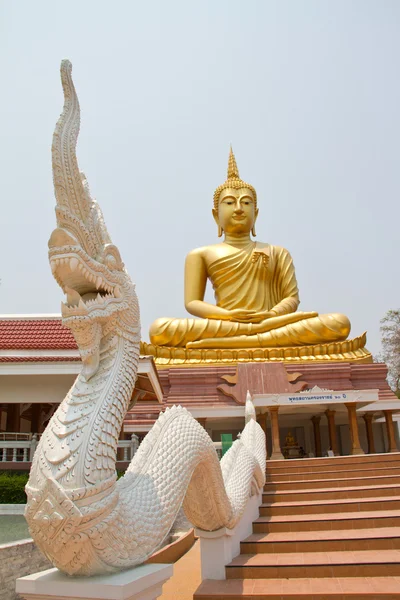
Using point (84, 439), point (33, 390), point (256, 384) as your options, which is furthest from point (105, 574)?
point (256, 384)

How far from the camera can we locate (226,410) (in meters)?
12.7

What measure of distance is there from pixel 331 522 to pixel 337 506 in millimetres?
578

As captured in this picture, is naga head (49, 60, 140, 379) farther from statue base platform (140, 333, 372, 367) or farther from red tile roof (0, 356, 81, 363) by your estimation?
statue base platform (140, 333, 372, 367)

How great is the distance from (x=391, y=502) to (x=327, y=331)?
9.55 metres

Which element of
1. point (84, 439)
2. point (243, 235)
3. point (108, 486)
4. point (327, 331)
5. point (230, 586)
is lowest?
point (230, 586)

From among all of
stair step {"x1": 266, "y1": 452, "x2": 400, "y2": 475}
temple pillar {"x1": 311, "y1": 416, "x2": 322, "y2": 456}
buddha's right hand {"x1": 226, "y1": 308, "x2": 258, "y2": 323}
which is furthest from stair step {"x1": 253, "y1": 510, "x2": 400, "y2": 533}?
buddha's right hand {"x1": 226, "y1": 308, "x2": 258, "y2": 323}

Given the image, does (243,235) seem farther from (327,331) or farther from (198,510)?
(198,510)

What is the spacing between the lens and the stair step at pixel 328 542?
4.98m

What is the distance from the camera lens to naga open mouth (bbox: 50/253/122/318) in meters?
2.95

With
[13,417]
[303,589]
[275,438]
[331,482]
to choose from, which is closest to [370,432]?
[275,438]

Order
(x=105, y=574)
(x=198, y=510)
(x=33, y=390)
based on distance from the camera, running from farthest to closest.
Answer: (x=33, y=390) < (x=198, y=510) < (x=105, y=574)

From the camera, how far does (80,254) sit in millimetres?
2965

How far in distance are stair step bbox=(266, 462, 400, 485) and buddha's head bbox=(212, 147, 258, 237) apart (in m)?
11.7

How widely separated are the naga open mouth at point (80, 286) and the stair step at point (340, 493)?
4709 millimetres
